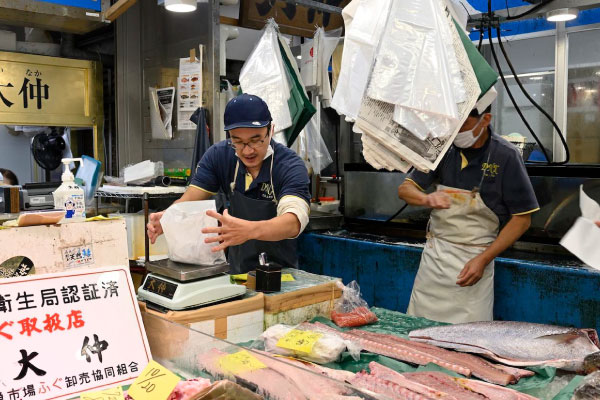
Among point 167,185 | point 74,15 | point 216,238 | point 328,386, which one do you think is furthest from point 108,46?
point 328,386

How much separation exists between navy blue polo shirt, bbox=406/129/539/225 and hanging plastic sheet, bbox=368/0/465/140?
121 cm

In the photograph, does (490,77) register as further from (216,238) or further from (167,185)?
(167,185)

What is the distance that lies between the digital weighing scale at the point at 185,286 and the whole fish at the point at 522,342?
79 centimetres

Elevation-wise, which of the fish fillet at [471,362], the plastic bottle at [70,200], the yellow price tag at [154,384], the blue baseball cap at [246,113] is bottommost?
the fish fillet at [471,362]

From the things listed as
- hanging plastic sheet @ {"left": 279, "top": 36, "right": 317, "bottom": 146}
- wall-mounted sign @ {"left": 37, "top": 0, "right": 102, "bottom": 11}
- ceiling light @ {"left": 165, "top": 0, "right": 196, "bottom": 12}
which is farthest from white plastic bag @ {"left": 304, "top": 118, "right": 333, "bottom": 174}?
wall-mounted sign @ {"left": 37, "top": 0, "right": 102, "bottom": 11}

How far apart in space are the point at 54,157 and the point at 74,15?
5.76 ft

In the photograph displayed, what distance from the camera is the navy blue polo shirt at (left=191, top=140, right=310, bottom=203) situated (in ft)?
9.61

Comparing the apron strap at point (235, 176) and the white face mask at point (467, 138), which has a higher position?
the white face mask at point (467, 138)

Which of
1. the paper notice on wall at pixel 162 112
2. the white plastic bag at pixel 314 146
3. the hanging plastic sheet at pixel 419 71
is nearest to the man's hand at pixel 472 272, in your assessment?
the hanging plastic sheet at pixel 419 71

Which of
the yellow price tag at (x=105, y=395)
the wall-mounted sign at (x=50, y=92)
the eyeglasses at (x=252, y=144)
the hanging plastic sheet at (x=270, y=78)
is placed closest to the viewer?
the yellow price tag at (x=105, y=395)

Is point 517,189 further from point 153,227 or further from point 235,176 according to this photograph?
point 153,227

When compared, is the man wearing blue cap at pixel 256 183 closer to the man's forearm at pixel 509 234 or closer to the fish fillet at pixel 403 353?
the fish fillet at pixel 403 353

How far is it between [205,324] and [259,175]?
4.17ft

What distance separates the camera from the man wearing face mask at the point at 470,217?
319 centimetres
